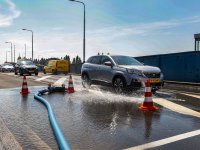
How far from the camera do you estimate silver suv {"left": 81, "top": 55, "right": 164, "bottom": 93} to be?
8.39 metres

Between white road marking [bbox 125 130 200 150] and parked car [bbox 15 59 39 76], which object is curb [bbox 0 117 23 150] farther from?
parked car [bbox 15 59 39 76]

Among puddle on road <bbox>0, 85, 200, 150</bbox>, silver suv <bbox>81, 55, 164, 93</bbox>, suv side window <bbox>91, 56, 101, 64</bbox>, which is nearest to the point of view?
puddle on road <bbox>0, 85, 200, 150</bbox>

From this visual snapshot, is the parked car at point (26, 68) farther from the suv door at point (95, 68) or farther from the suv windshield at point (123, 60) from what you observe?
the suv windshield at point (123, 60)

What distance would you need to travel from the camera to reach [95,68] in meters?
10.4

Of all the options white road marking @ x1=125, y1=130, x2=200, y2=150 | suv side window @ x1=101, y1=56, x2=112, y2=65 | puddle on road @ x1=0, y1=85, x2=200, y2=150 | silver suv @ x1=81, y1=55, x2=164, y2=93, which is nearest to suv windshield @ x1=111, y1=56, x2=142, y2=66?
silver suv @ x1=81, y1=55, x2=164, y2=93

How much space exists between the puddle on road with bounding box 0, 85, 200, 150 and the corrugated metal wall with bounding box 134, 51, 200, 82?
9.77 meters

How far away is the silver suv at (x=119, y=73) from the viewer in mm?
8391

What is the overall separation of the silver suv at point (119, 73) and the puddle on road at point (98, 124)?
232 centimetres

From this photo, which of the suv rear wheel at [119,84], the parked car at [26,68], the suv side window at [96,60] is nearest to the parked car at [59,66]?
the parked car at [26,68]

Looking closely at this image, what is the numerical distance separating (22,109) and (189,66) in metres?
12.2

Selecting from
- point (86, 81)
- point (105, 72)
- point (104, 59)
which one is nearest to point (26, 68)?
point (86, 81)

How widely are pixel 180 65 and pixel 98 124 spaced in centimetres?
1277

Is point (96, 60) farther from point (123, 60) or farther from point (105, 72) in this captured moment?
point (123, 60)

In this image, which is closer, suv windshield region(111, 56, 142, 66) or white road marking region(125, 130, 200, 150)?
white road marking region(125, 130, 200, 150)
